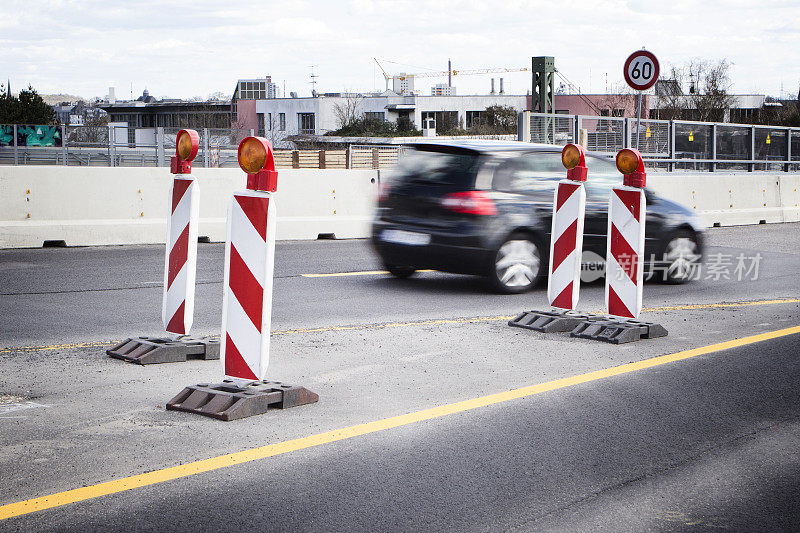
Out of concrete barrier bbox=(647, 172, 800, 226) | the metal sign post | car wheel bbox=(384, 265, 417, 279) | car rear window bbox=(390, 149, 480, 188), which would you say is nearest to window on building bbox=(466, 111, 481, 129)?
concrete barrier bbox=(647, 172, 800, 226)

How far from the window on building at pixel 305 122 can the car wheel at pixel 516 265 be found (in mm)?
103445

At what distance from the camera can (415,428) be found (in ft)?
17.7

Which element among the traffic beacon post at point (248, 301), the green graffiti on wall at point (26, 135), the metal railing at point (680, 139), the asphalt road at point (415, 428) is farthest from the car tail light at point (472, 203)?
the green graffiti on wall at point (26, 135)

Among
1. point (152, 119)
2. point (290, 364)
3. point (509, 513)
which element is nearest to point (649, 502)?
point (509, 513)

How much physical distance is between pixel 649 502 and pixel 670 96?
9150 centimetres

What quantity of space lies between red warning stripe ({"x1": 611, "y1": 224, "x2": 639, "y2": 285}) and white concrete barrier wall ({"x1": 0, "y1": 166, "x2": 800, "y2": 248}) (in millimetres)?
4538

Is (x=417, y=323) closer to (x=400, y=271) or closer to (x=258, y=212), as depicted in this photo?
(x=400, y=271)

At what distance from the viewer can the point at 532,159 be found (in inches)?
423

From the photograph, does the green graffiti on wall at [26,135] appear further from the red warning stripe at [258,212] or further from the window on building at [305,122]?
the window on building at [305,122]

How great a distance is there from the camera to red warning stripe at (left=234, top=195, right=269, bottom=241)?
18.4 feet

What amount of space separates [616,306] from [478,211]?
230 cm

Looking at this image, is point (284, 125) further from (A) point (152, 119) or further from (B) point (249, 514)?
(B) point (249, 514)

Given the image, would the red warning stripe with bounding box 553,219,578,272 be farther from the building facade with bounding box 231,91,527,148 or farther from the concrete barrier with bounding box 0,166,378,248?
the building facade with bounding box 231,91,527,148

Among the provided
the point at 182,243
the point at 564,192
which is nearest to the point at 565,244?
the point at 564,192
